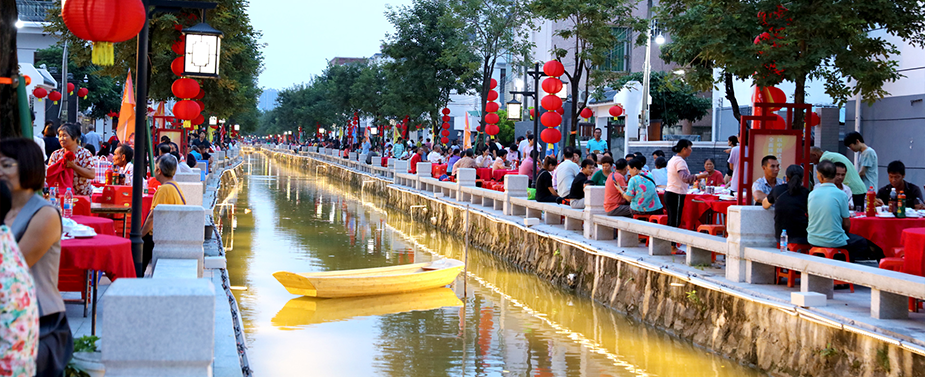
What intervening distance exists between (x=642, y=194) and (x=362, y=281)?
4.70 m

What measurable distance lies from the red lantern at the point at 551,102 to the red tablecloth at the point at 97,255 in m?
17.1

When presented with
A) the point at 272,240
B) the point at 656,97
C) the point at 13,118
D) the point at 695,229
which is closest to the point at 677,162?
the point at 695,229

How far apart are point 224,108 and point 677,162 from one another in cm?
2271

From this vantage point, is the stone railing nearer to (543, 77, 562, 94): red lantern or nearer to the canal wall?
the canal wall

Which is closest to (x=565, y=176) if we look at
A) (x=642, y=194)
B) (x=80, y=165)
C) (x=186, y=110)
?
(x=642, y=194)

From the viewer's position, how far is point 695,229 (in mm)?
14594

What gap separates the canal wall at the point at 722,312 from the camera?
27.5ft

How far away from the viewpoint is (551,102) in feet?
77.8

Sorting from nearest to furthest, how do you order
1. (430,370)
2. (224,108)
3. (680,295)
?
(430,370)
(680,295)
(224,108)

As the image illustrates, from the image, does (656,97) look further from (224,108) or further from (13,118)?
(13,118)

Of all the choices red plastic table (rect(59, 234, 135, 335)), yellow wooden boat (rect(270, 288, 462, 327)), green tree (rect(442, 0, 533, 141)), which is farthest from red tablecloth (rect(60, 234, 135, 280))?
green tree (rect(442, 0, 533, 141))

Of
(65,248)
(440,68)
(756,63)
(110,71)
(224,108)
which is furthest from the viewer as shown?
(440,68)

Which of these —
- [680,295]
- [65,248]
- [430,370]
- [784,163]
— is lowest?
[430,370]

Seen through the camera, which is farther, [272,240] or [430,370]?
[272,240]
